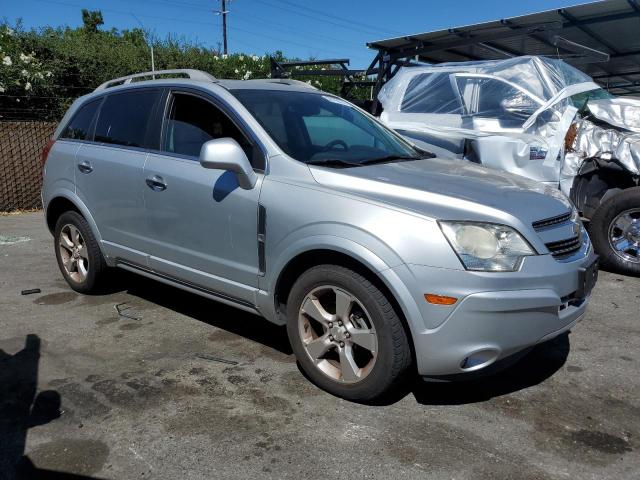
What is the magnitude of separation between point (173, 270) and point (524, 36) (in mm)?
7740

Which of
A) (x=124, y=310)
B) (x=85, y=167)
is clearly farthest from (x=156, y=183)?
(x=124, y=310)

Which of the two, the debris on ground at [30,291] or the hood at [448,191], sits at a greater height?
the hood at [448,191]

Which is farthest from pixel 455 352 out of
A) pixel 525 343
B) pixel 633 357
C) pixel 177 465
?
pixel 633 357

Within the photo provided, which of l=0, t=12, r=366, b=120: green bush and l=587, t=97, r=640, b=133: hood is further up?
l=0, t=12, r=366, b=120: green bush

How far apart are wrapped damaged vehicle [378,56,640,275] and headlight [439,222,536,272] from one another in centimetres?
296

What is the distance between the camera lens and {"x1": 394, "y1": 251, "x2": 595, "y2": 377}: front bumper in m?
2.71

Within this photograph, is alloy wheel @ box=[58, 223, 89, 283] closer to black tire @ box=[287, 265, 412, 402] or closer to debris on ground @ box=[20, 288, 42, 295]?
debris on ground @ box=[20, 288, 42, 295]

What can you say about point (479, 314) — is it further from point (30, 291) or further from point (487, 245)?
point (30, 291)

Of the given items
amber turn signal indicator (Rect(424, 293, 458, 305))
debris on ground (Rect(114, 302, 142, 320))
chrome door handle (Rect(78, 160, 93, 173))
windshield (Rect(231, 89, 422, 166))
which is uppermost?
windshield (Rect(231, 89, 422, 166))

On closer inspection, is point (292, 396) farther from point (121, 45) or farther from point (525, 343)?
point (121, 45)

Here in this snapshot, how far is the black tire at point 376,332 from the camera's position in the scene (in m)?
2.90

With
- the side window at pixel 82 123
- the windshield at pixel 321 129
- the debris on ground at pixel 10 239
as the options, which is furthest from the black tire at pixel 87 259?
the debris on ground at pixel 10 239

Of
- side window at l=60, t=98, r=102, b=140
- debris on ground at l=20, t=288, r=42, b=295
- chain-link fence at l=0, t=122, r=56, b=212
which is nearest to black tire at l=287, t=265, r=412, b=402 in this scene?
side window at l=60, t=98, r=102, b=140

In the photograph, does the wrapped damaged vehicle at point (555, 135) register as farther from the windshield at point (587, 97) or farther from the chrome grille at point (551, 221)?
the chrome grille at point (551, 221)
